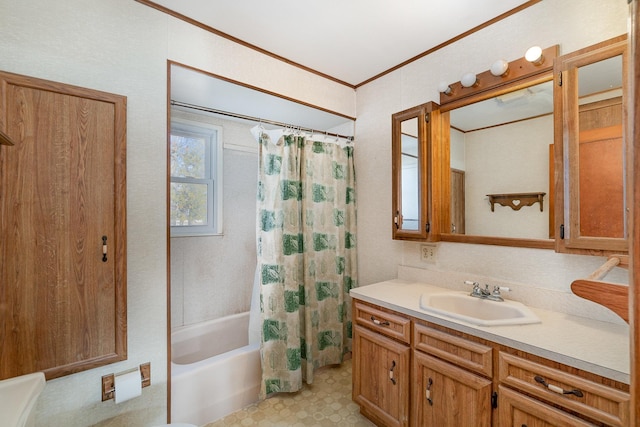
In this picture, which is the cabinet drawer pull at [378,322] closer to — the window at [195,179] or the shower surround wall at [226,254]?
the shower surround wall at [226,254]

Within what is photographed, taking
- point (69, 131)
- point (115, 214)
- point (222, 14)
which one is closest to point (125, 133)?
point (69, 131)

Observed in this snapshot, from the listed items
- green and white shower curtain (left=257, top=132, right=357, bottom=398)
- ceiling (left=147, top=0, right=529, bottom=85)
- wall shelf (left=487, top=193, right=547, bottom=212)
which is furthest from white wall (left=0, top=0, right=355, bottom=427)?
wall shelf (left=487, top=193, right=547, bottom=212)

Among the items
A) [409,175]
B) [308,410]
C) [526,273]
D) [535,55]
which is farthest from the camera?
[409,175]

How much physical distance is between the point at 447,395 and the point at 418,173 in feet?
4.42

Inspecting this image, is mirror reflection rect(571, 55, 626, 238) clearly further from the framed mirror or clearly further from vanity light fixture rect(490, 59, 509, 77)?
the framed mirror

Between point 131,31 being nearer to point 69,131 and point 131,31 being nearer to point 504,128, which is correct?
point 69,131

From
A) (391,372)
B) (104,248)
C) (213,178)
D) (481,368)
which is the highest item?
(213,178)

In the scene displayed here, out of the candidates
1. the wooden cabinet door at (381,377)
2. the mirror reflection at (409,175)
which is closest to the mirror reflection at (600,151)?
the mirror reflection at (409,175)

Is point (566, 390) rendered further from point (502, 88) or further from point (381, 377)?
point (502, 88)

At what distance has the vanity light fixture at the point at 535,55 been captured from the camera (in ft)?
4.91

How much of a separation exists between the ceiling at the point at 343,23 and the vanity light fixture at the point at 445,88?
33 centimetres

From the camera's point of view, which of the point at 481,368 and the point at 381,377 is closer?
the point at 481,368


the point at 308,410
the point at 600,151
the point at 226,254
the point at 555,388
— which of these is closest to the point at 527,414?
the point at 555,388

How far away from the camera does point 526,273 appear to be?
160 cm
